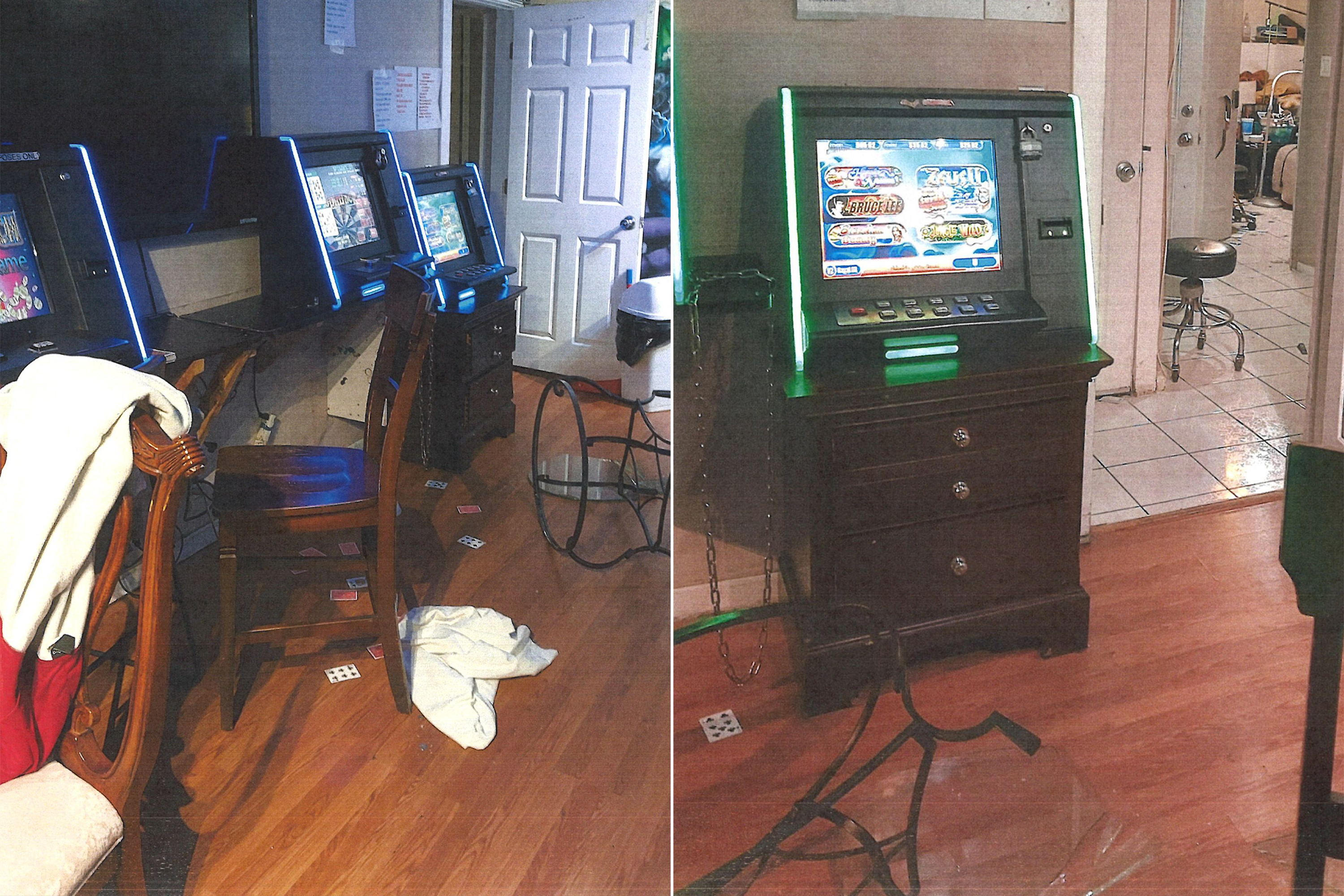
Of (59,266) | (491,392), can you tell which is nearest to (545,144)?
(491,392)

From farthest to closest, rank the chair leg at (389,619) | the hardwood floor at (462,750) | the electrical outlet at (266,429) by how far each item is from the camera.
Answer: the electrical outlet at (266,429) < the chair leg at (389,619) < the hardwood floor at (462,750)

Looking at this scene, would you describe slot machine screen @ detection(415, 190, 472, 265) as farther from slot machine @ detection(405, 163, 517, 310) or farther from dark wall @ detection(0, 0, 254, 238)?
dark wall @ detection(0, 0, 254, 238)

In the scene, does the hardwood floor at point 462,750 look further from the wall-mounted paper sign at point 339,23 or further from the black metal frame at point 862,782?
the wall-mounted paper sign at point 339,23

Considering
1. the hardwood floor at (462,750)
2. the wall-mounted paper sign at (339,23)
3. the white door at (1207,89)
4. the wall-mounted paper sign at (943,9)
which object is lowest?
the hardwood floor at (462,750)

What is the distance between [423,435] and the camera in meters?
2.27

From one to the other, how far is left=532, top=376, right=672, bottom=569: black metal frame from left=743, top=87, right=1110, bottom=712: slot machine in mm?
1036

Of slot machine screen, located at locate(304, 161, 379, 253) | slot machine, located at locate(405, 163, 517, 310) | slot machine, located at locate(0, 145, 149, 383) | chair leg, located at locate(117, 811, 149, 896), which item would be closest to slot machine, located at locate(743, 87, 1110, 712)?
chair leg, located at locate(117, 811, 149, 896)

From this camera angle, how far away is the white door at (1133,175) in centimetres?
73

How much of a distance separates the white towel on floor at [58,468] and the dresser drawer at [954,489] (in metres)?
0.82

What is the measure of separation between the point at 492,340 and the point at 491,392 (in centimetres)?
13

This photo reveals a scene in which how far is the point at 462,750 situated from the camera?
1.76 meters

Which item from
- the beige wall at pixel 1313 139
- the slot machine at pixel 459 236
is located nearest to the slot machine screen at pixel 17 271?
the slot machine at pixel 459 236

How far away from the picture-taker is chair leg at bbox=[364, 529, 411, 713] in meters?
1.77

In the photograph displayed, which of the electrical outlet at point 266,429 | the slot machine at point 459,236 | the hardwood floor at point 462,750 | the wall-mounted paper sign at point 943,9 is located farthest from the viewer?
the electrical outlet at point 266,429
